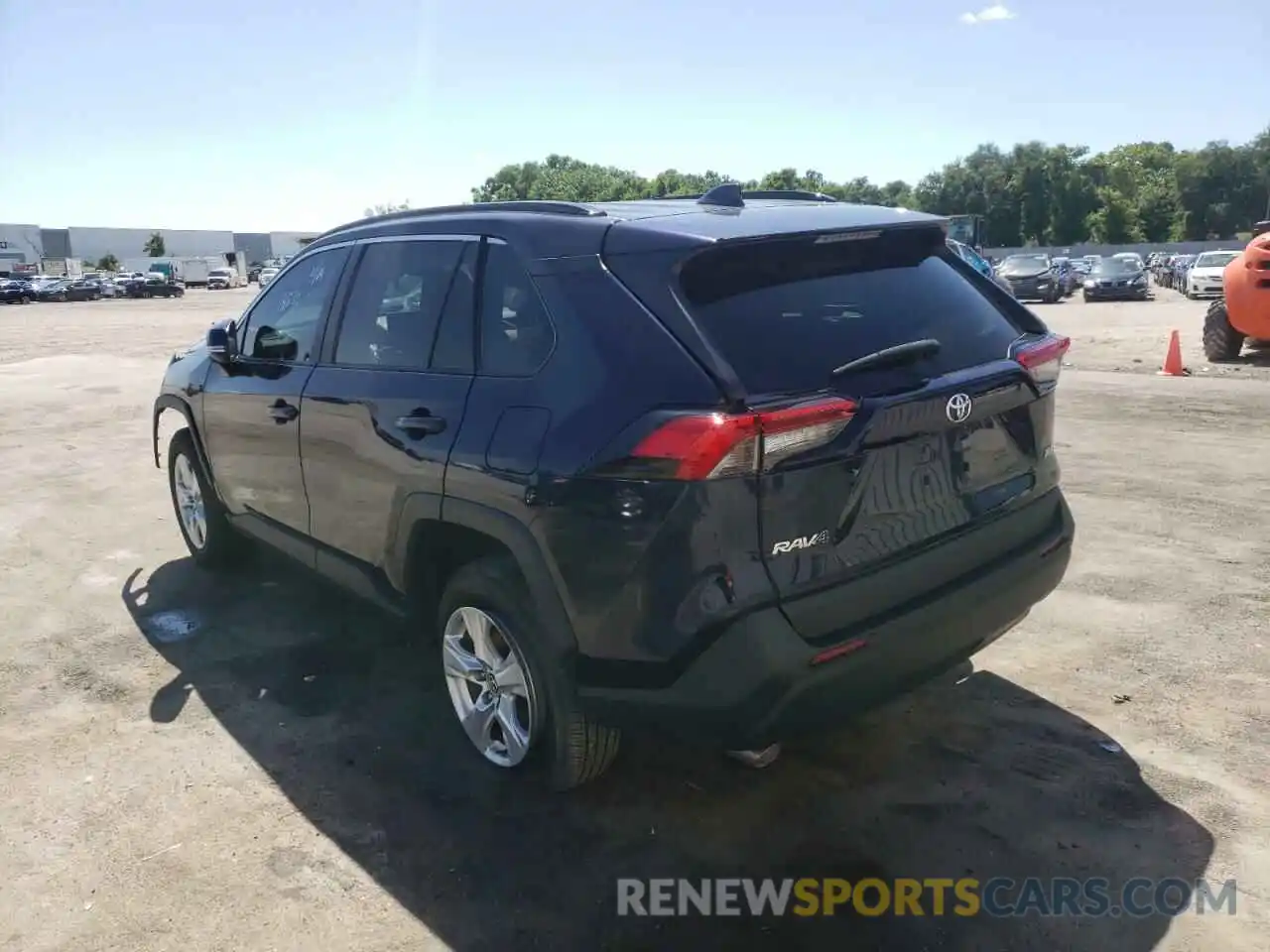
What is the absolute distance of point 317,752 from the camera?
3.67 m

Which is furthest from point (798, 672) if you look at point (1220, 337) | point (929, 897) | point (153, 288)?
point (153, 288)

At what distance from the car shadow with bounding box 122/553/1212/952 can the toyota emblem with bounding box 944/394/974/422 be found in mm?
900

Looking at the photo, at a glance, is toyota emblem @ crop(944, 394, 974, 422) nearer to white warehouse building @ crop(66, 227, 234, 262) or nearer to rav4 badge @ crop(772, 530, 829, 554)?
rav4 badge @ crop(772, 530, 829, 554)

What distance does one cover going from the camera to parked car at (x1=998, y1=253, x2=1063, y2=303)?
31781mm

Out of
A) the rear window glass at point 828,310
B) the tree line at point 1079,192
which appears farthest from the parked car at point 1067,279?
the tree line at point 1079,192

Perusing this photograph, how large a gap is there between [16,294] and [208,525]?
6314 centimetres

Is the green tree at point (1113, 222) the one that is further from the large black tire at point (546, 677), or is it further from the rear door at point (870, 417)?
the large black tire at point (546, 677)

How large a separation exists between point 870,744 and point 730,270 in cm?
185

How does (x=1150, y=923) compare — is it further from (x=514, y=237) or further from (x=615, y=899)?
(x=514, y=237)

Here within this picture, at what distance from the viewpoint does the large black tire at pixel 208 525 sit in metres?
5.35

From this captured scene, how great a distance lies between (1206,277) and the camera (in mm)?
30047

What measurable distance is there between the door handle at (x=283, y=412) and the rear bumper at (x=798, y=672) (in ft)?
6.88

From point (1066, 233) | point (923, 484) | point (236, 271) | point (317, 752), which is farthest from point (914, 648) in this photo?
point (1066, 233)

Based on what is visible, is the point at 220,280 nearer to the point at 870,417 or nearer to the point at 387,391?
the point at 387,391
